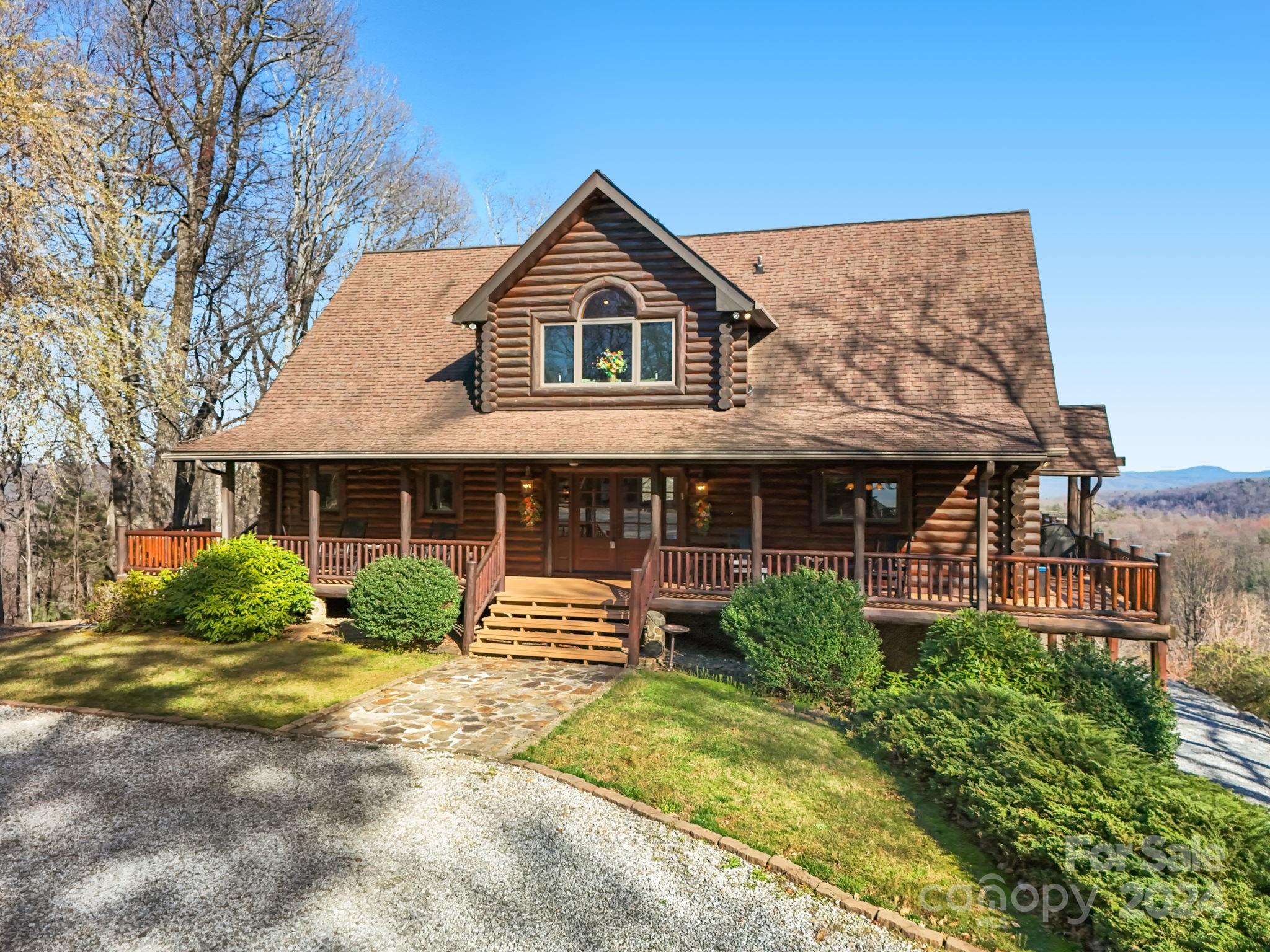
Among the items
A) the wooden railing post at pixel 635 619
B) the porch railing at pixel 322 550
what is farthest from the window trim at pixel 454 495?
the wooden railing post at pixel 635 619

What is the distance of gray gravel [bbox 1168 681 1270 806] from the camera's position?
41.1 ft

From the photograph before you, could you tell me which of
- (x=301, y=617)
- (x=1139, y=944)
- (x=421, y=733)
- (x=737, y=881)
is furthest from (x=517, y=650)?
(x=1139, y=944)

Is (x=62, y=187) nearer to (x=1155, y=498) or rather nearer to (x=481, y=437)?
(x=481, y=437)

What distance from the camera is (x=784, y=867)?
595 centimetres

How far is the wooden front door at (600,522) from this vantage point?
51.9ft

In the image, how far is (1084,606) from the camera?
12.5 m

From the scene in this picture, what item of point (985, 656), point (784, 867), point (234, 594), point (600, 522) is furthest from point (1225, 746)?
point (234, 594)

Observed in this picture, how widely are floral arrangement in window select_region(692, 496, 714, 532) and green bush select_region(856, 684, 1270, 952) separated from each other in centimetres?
719

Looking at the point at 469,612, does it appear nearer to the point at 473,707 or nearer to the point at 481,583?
the point at 481,583

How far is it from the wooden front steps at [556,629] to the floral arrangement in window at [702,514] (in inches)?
103

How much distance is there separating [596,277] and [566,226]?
1239 mm

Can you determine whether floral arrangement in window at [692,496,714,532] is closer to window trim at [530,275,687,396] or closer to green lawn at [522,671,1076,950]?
window trim at [530,275,687,396]

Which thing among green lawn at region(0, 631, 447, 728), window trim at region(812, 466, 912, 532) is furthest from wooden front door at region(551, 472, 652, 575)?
green lawn at region(0, 631, 447, 728)

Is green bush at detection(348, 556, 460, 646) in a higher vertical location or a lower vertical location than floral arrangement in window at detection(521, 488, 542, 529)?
lower
